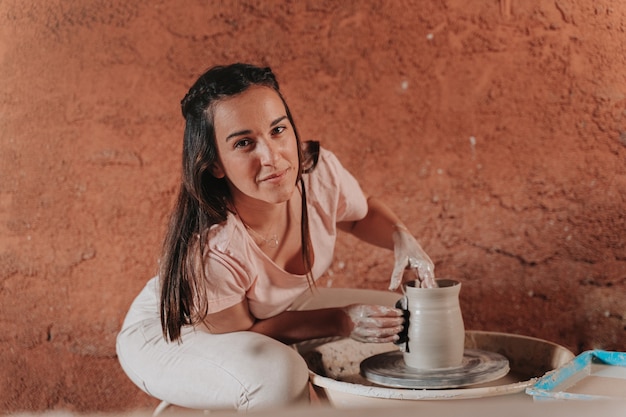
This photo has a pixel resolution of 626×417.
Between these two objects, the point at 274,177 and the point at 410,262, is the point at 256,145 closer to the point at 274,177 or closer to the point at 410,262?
the point at 274,177

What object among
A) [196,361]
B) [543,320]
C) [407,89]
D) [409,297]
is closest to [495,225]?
[543,320]

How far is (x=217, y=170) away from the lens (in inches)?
73.7

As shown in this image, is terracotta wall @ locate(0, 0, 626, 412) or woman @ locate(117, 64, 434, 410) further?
terracotta wall @ locate(0, 0, 626, 412)

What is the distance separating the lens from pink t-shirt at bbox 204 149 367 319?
177 cm

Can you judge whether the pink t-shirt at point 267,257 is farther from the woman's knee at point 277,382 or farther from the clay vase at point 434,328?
the clay vase at point 434,328

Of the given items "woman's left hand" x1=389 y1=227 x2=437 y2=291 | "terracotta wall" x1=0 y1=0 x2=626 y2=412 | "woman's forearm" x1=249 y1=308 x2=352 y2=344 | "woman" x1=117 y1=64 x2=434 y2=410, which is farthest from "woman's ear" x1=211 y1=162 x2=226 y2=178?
"terracotta wall" x1=0 y1=0 x2=626 y2=412

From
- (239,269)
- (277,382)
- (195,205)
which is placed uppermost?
(195,205)

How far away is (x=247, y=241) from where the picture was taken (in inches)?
71.8

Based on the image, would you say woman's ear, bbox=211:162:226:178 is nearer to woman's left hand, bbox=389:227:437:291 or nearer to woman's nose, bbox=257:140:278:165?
woman's nose, bbox=257:140:278:165

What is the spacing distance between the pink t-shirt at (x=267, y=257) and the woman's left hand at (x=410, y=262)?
0.17 m

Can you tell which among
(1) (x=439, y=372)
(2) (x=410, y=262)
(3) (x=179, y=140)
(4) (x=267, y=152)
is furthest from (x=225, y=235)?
(3) (x=179, y=140)

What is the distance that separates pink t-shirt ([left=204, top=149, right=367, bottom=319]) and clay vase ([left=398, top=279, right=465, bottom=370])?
1.13 ft

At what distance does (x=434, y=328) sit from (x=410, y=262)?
24cm

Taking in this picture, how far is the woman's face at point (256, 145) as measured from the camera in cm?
179
